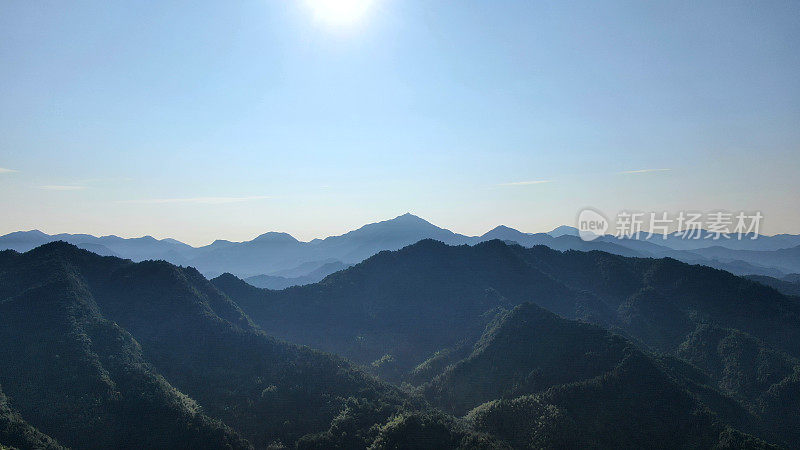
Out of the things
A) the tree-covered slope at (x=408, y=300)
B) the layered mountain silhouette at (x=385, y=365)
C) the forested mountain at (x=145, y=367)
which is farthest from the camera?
the tree-covered slope at (x=408, y=300)

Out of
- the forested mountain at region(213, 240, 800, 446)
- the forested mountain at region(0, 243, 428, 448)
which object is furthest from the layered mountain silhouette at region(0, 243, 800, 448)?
the forested mountain at region(213, 240, 800, 446)

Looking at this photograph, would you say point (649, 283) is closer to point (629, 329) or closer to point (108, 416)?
point (629, 329)

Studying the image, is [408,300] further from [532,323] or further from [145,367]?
[145,367]

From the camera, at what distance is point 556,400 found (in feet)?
268

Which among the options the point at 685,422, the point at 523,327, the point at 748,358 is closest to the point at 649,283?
the point at 748,358

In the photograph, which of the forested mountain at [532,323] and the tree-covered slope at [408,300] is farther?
the tree-covered slope at [408,300]

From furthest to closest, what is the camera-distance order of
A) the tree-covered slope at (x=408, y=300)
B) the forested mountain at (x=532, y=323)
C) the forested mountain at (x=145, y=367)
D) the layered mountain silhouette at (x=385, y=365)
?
the tree-covered slope at (x=408, y=300)
the forested mountain at (x=532, y=323)
the layered mountain silhouette at (x=385, y=365)
the forested mountain at (x=145, y=367)

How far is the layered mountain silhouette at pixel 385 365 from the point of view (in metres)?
70.6

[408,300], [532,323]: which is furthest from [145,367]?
[408,300]

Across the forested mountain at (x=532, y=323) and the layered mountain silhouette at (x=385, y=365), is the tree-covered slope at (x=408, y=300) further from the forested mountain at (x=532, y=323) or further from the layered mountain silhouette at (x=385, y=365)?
the layered mountain silhouette at (x=385, y=365)

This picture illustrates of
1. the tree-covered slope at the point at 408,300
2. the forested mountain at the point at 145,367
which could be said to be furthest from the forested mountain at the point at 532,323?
the forested mountain at the point at 145,367

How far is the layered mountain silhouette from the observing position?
232ft

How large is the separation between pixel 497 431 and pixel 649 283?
134141 millimetres

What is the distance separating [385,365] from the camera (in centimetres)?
12862
